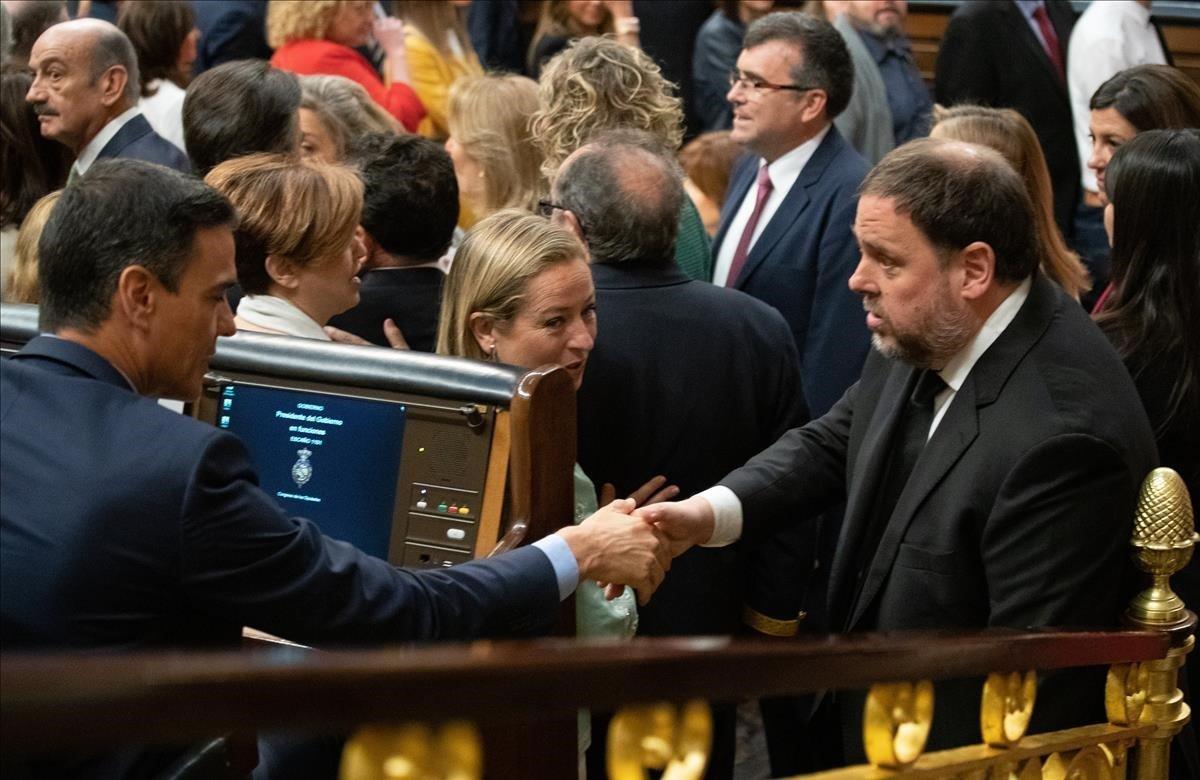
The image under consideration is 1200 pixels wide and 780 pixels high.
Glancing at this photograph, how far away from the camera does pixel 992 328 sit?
320 cm

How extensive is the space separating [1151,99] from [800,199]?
1.14 meters

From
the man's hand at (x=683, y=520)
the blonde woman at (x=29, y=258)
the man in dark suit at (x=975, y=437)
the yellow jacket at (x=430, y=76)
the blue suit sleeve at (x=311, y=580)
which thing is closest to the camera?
the blue suit sleeve at (x=311, y=580)

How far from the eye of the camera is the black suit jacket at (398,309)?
410cm

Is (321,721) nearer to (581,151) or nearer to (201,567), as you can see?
(201,567)

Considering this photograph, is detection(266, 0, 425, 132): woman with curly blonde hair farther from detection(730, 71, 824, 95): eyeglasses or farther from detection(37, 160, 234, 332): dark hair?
detection(37, 160, 234, 332): dark hair

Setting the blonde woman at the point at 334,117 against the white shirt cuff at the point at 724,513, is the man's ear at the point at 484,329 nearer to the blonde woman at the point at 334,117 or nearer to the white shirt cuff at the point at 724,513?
the white shirt cuff at the point at 724,513

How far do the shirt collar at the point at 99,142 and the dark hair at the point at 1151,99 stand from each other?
125 inches

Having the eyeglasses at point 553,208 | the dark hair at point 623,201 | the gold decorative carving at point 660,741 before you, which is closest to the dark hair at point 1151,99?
the dark hair at point 623,201

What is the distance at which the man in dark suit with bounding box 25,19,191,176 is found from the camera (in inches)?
211

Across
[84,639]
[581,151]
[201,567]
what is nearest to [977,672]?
[201,567]

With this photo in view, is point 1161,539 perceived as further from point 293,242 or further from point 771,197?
point 771,197

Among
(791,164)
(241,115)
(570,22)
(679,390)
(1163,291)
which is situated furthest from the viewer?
(570,22)

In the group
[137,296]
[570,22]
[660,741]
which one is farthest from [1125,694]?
[570,22]

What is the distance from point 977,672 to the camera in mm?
2381
